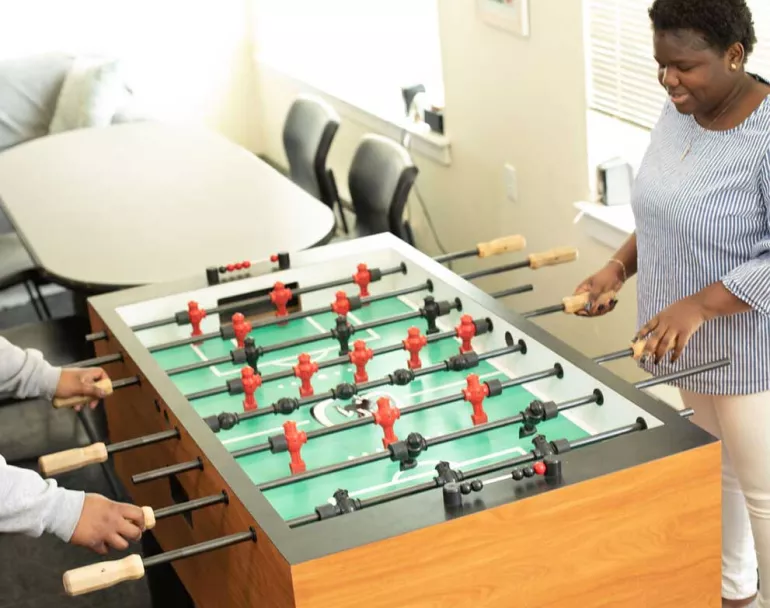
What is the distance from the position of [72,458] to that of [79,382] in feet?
1.46

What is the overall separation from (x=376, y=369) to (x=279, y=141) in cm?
472

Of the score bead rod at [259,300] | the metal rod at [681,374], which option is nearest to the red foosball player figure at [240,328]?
the score bead rod at [259,300]

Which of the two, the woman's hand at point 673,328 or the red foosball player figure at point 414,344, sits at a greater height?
the woman's hand at point 673,328

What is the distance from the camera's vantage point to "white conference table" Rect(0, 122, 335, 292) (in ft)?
12.8

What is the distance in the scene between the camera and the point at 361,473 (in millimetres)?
2363

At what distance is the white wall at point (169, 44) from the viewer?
6938mm

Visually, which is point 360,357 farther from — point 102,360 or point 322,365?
point 102,360

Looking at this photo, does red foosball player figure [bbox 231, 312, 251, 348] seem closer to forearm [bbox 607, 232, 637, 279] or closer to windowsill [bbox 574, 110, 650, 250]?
forearm [bbox 607, 232, 637, 279]

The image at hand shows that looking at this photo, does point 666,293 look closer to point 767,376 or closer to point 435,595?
point 767,376

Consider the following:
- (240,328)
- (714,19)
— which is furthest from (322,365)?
(714,19)

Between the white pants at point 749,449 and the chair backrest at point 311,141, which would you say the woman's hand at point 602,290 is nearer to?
the white pants at point 749,449

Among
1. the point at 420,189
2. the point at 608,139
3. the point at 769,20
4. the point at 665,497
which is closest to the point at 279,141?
the point at 420,189

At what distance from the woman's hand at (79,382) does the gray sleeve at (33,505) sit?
1.63ft

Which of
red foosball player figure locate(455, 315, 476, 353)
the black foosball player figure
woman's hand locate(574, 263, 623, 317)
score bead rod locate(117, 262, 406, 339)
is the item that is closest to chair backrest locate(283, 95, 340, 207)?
score bead rod locate(117, 262, 406, 339)
